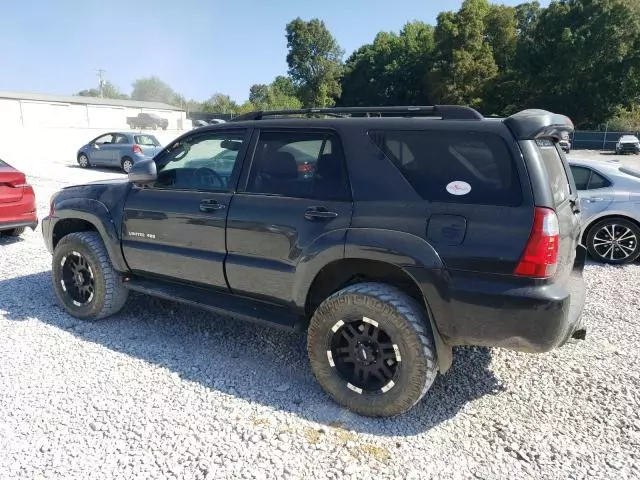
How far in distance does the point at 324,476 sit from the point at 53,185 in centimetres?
1378

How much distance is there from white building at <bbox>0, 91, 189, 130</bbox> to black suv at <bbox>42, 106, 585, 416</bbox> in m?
50.4

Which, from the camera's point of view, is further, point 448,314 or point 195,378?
point 195,378

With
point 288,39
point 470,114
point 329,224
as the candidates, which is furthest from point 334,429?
point 288,39

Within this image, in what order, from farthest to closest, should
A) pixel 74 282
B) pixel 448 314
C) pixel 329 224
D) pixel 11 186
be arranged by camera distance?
pixel 11 186 → pixel 74 282 → pixel 329 224 → pixel 448 314

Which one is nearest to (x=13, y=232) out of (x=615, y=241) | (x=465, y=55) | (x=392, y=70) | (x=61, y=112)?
(x=615, y=241)

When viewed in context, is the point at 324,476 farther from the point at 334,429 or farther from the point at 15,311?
the point at 15,311

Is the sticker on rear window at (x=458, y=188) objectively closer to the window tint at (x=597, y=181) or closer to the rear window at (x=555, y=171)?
the rear window at (x=555, y=171)

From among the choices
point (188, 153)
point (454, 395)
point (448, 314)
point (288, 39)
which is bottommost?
point (454, 395)

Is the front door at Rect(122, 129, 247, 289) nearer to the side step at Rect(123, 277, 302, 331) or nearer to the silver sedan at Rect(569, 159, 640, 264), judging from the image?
the side step at Rect(123, 277, 302, 331)

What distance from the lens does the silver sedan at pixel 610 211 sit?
634cm

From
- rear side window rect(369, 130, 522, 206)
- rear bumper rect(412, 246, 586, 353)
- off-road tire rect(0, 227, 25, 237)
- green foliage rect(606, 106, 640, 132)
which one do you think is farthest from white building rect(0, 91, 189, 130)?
rear bumper rect(412, 246, 586, 353)

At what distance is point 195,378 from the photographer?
11.2ft

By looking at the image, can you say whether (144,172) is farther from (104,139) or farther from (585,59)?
(585,59)

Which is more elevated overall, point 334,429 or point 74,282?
point 74,282
